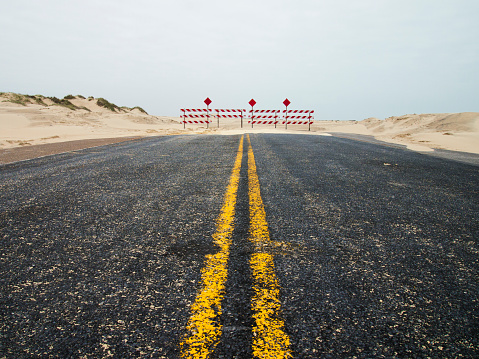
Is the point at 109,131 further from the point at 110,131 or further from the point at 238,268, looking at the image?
the point at 238,268

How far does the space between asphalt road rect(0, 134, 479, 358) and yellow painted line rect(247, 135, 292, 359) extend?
33 mm

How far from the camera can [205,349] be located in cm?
125

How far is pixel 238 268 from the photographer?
1.89 metres

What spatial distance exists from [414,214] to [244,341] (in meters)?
2.43

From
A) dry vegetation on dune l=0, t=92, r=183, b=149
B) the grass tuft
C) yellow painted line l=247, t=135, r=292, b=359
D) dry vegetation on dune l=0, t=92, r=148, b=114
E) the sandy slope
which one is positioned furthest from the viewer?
the grass tuft

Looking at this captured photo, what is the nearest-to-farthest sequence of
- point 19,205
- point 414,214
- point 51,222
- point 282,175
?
point 51,222, point 414,214, point 19,205, point 282,175

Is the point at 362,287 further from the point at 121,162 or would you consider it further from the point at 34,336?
the point at 121,162

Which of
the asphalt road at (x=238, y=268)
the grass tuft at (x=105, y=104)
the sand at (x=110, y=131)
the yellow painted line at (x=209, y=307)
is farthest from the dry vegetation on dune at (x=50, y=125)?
the yellow painted line at (x=209, y=307)

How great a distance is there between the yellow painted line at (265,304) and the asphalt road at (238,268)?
0.11 ft

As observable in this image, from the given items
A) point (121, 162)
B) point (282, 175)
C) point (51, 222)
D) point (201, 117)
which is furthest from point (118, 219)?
point (201, 117)

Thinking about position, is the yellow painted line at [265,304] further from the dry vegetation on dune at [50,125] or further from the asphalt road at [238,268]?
the dry vegetation on dune at [50,125]

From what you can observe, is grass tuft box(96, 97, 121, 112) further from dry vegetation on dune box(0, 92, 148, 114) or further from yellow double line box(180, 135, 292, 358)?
yellow double line box(180, 135, 292, 358)

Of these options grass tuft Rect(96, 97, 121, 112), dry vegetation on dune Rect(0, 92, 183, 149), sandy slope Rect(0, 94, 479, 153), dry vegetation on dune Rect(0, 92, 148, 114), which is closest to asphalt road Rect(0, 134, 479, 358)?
sandy slope Rect(0, 94, 479, 153)

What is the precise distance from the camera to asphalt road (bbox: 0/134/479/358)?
4.36 ft
